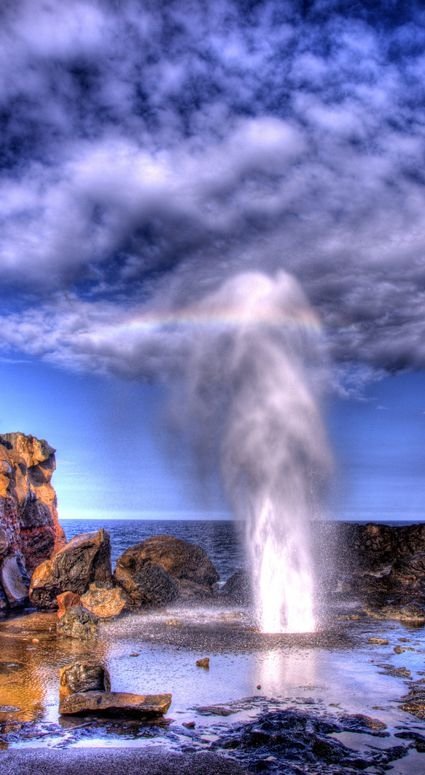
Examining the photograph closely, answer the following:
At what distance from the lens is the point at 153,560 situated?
31.3 meters

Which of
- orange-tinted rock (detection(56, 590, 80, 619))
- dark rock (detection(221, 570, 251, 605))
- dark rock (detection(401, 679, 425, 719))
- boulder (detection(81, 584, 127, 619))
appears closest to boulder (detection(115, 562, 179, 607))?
boulder (detection(81, 584, 127, 619))

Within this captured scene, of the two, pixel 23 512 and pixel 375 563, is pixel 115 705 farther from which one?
pixel 375 563

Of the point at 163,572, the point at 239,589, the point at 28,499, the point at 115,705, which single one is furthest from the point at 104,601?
the point at 115,705

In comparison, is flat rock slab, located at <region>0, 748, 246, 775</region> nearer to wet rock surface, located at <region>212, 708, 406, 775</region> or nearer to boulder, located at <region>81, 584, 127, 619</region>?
wet rock surface, located at <region>212, 708, 406, 775</region>

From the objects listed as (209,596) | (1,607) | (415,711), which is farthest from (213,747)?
(209,596)

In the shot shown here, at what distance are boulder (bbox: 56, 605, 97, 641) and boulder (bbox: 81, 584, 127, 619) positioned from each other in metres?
3.46

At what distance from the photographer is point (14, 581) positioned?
85.6 feet

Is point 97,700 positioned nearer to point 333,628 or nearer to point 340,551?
point 333,628

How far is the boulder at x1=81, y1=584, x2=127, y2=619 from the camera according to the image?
22625mm

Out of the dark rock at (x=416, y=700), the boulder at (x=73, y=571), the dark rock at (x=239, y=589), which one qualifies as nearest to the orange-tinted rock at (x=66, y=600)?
the boulder at (x=73, y=571)

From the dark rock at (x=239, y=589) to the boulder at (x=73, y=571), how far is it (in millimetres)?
5789

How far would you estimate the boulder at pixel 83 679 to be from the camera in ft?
36.8

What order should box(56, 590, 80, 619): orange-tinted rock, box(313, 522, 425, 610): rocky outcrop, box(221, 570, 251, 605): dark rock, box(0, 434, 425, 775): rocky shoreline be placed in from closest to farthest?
1. box(0, 434, 425, 775): rocky shoreline
2. box(56, 590, 80, 619): orange-tinted rock
3. box(221, 570, 251, 605): dark rock
4. box(313, 522, 425, 610): rocky outcrop

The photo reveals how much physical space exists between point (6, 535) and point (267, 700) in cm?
1763
